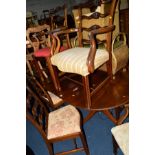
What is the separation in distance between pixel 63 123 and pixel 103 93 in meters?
0.46

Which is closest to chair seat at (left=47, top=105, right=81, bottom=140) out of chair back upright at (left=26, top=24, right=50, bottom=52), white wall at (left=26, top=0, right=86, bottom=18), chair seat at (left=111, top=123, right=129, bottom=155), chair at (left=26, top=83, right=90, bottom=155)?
chair at (left=26, top=83, right=90, bottom=155)

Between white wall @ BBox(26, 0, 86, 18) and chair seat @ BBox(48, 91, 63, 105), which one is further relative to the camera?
white wall @ BBox(26, 0, 86, 18)

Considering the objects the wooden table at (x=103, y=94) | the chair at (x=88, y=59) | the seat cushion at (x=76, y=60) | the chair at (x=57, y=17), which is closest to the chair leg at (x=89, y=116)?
the wooden table at (x=103, y=94)

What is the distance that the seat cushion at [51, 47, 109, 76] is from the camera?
1650mm

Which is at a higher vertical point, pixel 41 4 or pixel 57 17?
pixel 41 4

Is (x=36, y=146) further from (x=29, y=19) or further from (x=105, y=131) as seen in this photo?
(x=29, y=19)

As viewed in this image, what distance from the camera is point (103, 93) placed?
1.89m

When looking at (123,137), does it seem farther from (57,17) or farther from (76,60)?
(57,17)

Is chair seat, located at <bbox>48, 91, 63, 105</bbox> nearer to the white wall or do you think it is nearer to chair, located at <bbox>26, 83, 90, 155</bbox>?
chair, located at <bbox>26, 83, 90, 155</bbox>

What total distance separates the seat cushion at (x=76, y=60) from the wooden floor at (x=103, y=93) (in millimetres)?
276

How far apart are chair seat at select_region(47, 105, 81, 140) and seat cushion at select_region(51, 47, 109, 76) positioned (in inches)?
14.2

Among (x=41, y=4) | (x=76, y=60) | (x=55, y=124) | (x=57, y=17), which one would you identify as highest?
(x=41, y=4)

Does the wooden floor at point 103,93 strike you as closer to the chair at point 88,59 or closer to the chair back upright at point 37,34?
the chair at point 88,59

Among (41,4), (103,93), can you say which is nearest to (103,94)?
(103,93)
